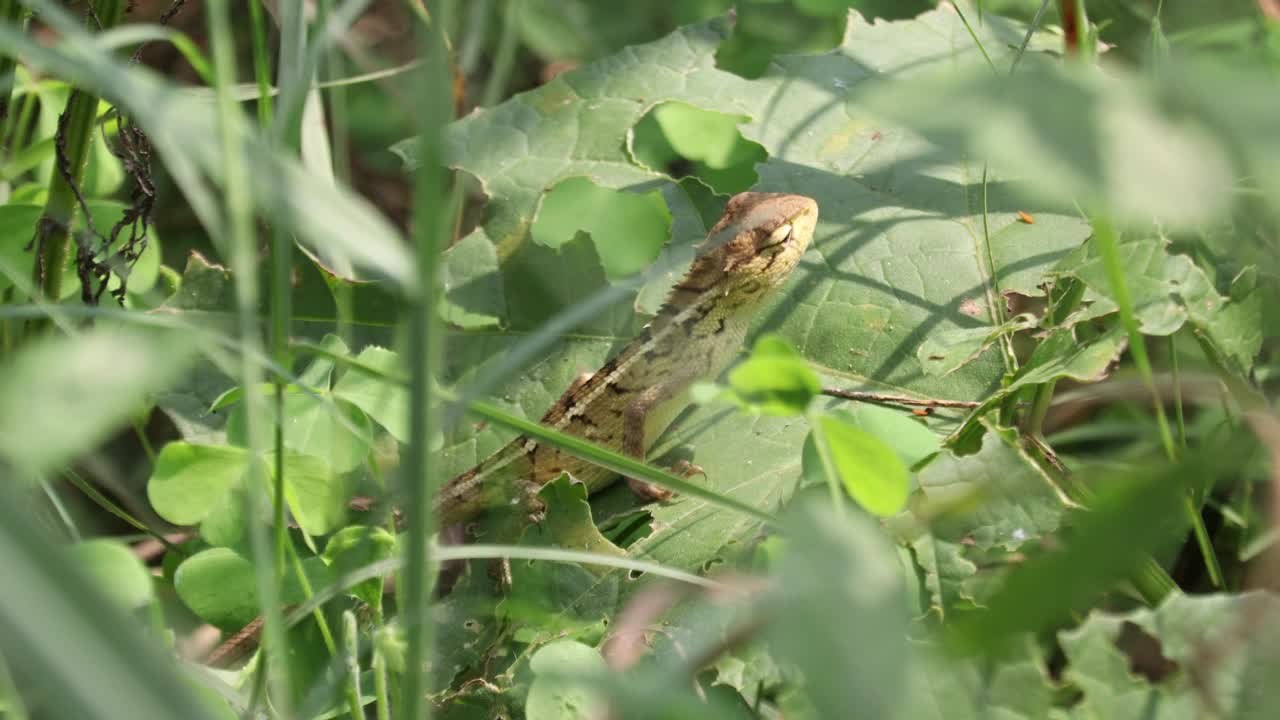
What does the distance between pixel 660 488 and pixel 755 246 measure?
41.4 inches

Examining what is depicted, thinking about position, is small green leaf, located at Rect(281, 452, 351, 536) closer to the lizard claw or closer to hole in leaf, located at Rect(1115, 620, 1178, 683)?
the lizard claw

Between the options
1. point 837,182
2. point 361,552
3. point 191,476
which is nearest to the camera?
point 361,552

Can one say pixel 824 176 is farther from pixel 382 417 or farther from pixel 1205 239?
pixel 382 417

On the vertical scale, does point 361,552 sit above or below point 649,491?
above

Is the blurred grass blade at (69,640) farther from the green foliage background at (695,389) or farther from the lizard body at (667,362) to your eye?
the lizard body at (667,362)

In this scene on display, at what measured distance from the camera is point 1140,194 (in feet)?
2.22

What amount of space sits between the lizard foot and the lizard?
0.03 feet

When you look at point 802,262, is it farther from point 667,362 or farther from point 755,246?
point 667,362

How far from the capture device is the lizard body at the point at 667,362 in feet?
11.6

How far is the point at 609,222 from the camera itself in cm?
359

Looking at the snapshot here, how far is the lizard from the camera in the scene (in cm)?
353

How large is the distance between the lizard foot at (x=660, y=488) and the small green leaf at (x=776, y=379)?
1.49m

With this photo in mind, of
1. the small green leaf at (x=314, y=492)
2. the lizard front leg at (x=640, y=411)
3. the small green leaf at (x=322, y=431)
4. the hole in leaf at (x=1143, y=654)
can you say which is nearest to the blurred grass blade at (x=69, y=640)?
the small green leaf at (x=314, y=492)

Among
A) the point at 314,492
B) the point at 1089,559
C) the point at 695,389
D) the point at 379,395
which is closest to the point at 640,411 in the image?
the point at 379,395
